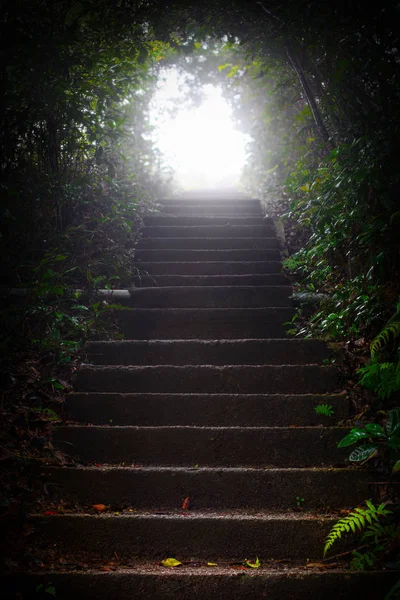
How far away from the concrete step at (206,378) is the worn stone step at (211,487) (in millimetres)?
Result: 750

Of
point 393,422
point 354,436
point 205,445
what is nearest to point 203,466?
point 205,445

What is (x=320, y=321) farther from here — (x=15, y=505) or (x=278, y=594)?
(x=15, y=505)

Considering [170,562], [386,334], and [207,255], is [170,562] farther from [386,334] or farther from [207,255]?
[207,255]

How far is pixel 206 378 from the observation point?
313 centimetres

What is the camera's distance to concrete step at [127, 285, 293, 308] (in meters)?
4.21

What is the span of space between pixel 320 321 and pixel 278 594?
7.22 ft

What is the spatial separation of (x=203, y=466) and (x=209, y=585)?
2.45ft

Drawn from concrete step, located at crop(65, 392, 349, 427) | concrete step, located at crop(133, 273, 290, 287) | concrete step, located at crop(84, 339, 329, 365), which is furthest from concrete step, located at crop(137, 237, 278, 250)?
concrete step, located at crop(65, 392, 349, 427)

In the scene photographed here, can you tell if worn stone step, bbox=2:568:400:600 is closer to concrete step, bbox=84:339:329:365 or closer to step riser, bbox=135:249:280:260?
concrete step, bbox=84:339:329:365

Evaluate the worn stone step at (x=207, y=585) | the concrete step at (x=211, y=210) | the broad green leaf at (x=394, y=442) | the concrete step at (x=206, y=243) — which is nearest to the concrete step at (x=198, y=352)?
the broad green leaf at (x=394, y=442)

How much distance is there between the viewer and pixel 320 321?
11.8 ft

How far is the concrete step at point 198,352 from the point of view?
338 cm

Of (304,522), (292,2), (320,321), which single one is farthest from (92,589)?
(292,2)

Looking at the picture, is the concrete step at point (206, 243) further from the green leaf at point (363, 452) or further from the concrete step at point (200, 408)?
the green leaf at point (363, 452)
